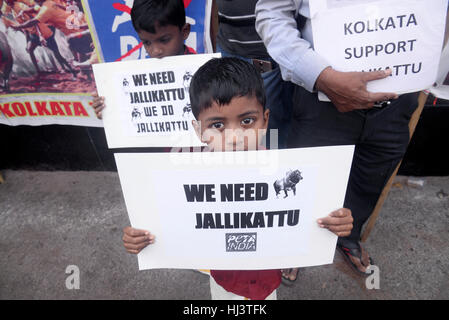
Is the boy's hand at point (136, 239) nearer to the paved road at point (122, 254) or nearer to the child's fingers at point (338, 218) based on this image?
the child's fingers at point (338, 218)

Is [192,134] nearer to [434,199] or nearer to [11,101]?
[11,101]

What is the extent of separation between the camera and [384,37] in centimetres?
105

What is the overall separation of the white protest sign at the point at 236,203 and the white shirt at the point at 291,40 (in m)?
0.41

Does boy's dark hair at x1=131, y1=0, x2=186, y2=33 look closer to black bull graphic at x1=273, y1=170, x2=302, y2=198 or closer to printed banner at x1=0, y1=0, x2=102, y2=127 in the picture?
printed banner at x1=0, y1=0, x2=102, y2=127

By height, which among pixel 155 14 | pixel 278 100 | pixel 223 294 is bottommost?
pixel 223 294

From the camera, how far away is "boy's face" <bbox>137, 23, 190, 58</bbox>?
1.52m

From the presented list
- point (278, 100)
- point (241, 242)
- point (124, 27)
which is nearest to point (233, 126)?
point (241, 242)

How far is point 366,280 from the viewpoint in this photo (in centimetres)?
184

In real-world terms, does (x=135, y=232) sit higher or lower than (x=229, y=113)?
lower

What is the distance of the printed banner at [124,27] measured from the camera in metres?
1.76

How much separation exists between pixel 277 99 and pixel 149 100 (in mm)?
747

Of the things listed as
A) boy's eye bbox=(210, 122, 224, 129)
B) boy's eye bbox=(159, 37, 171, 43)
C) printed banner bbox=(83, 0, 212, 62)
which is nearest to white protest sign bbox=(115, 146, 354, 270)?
boy's eye bbox=(210, 122, 224, 129)

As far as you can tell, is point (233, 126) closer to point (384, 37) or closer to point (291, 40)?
point (291, 40)
